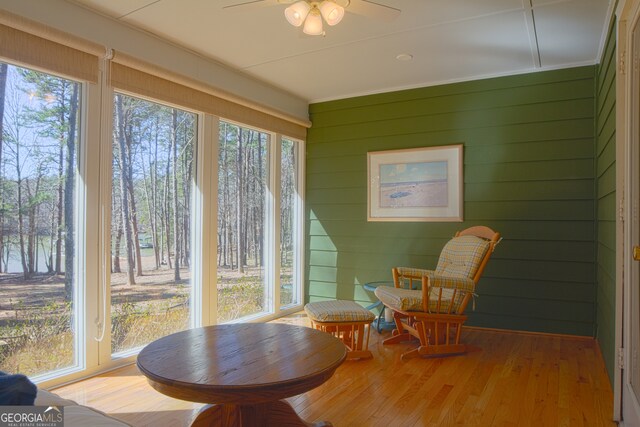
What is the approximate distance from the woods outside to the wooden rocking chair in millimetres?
1550

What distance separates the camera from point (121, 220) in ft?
10.3

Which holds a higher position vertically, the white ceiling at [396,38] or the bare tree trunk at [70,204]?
the white ceiling at [396,38]

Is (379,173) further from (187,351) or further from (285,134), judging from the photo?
(187,351)

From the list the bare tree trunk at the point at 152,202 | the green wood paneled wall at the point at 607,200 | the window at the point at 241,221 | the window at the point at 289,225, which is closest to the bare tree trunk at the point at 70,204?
the bare tree trunk at the point at 152,202

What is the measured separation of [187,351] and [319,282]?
10.4ft

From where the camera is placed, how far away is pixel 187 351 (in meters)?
1.92

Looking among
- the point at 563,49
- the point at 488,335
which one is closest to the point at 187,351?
the point at 488,335

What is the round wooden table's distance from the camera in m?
1.56

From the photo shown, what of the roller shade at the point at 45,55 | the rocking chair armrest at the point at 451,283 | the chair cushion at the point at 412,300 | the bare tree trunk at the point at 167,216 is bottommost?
the chair cushion at the point at 412,300

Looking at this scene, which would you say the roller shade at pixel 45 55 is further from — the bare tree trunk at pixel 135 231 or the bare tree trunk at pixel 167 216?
the bare tree trunk at pixel 167 216

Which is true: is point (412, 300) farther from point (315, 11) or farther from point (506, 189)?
point (315, 11)

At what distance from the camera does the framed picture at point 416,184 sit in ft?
13.9

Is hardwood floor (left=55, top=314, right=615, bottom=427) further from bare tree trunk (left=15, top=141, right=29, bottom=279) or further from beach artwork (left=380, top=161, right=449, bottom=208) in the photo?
beach artwork (left=380, top=161, right=449, bottom=208)

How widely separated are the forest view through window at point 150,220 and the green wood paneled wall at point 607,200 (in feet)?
9.91
